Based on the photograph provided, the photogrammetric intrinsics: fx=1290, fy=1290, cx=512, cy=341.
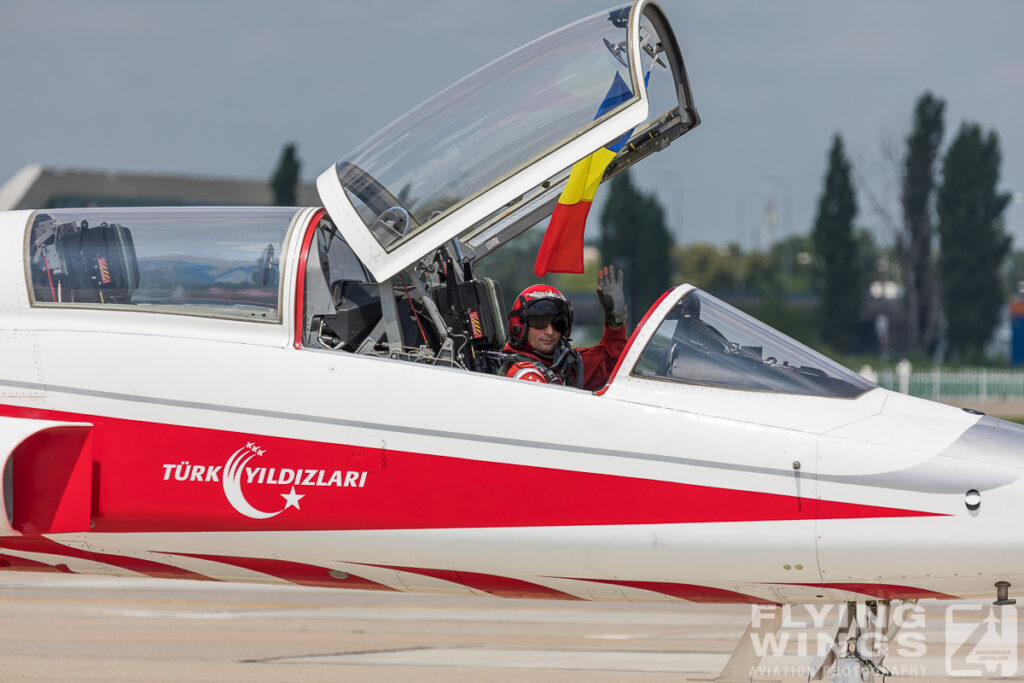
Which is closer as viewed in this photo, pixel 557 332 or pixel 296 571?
pixel 296 571

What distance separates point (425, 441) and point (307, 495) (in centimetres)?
55

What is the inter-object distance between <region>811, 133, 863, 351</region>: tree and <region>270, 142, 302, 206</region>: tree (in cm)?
2755

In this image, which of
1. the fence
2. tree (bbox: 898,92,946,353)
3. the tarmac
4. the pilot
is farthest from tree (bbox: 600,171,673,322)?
the pilot

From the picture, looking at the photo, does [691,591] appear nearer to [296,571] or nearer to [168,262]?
[296,571]

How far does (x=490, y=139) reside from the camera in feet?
18.3

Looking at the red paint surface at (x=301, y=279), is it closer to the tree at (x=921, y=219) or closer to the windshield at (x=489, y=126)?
the windshield at (x=489, y=126)

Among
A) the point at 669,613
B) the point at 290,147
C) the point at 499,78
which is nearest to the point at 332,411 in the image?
the point at 499,78

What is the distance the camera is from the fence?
41.2 m

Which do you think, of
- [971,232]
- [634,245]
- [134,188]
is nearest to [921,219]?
[971,232]

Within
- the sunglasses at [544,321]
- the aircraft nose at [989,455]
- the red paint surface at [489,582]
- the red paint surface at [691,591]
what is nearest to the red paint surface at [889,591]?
the red paint surface at [691,591]

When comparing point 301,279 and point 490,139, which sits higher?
point 490,139

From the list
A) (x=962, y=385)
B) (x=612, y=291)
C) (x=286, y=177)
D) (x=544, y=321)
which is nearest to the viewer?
(x=544, y=321)

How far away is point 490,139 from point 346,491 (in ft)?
5.35

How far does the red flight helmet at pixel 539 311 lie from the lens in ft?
19.6
